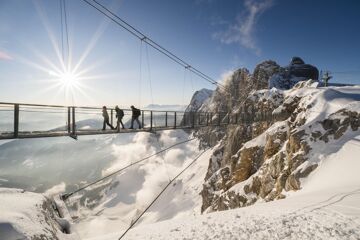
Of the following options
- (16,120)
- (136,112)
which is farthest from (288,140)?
(16,120)

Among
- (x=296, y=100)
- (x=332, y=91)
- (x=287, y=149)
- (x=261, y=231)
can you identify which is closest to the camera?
(x=261, y=231)

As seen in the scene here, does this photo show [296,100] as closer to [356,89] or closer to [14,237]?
[356,89]

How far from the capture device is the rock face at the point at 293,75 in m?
91.9

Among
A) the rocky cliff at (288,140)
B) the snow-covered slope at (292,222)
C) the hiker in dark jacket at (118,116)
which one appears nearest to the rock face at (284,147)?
the rocky cliff at (288,140)

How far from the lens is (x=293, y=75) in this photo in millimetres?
95000

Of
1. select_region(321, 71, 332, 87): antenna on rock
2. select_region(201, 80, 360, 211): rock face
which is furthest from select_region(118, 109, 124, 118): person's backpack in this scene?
select_region(321, 71, 332, 87): antenna on rock

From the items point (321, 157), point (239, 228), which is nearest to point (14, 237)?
point (239, 228)

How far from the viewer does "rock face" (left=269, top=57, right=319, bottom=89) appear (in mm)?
91938

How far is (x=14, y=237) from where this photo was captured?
12.8m

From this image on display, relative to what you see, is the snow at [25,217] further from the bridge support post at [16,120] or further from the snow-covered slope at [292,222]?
the bridge support post at [16,120]

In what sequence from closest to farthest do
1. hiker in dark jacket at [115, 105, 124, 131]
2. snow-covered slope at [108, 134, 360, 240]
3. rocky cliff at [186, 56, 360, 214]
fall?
snow-covered slope at [108, 134, 360, 240] < hiker in dark jacket at [115, 105, 124, 131] < rocky cliff at [186, 56, 360, 214]

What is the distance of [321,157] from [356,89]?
17.2 meters

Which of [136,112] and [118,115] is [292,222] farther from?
[136,112]

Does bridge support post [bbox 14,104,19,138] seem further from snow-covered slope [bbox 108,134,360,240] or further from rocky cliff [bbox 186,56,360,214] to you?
rocky cliff [bbox 186,56,360,214]
